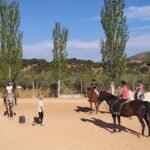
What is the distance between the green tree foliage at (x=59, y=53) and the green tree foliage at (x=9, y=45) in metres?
5.72

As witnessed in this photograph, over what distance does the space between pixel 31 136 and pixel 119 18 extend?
1818 centimetres

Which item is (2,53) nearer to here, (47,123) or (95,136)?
(47,123)

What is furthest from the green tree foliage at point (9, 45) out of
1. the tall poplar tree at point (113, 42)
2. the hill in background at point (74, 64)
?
the hill in background at point (74, 64)

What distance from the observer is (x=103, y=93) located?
17688mm

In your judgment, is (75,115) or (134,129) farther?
(75,115)

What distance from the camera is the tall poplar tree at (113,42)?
31.3 meters

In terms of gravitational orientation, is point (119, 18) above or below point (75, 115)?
above

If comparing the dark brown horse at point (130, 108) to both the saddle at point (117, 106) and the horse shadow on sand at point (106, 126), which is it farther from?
the horse shadow on sand at point (106, 126)

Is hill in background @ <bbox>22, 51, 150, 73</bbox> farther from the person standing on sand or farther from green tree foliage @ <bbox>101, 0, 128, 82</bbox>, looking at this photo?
the person standing on sand

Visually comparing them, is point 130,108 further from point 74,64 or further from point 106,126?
point 74,64

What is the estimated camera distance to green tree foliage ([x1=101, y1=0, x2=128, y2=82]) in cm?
3128

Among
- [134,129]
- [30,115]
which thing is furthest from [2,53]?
[134,129]

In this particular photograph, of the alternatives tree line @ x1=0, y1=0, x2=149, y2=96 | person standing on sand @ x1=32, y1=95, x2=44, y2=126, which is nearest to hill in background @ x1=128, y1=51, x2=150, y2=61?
tree line @ x1=0, y1=0, x2=149, y2=96

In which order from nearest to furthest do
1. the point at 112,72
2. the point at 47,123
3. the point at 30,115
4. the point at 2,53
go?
the point at 47,123 → the point at 30,115 → the point at 112,72 → the point at 2,53
